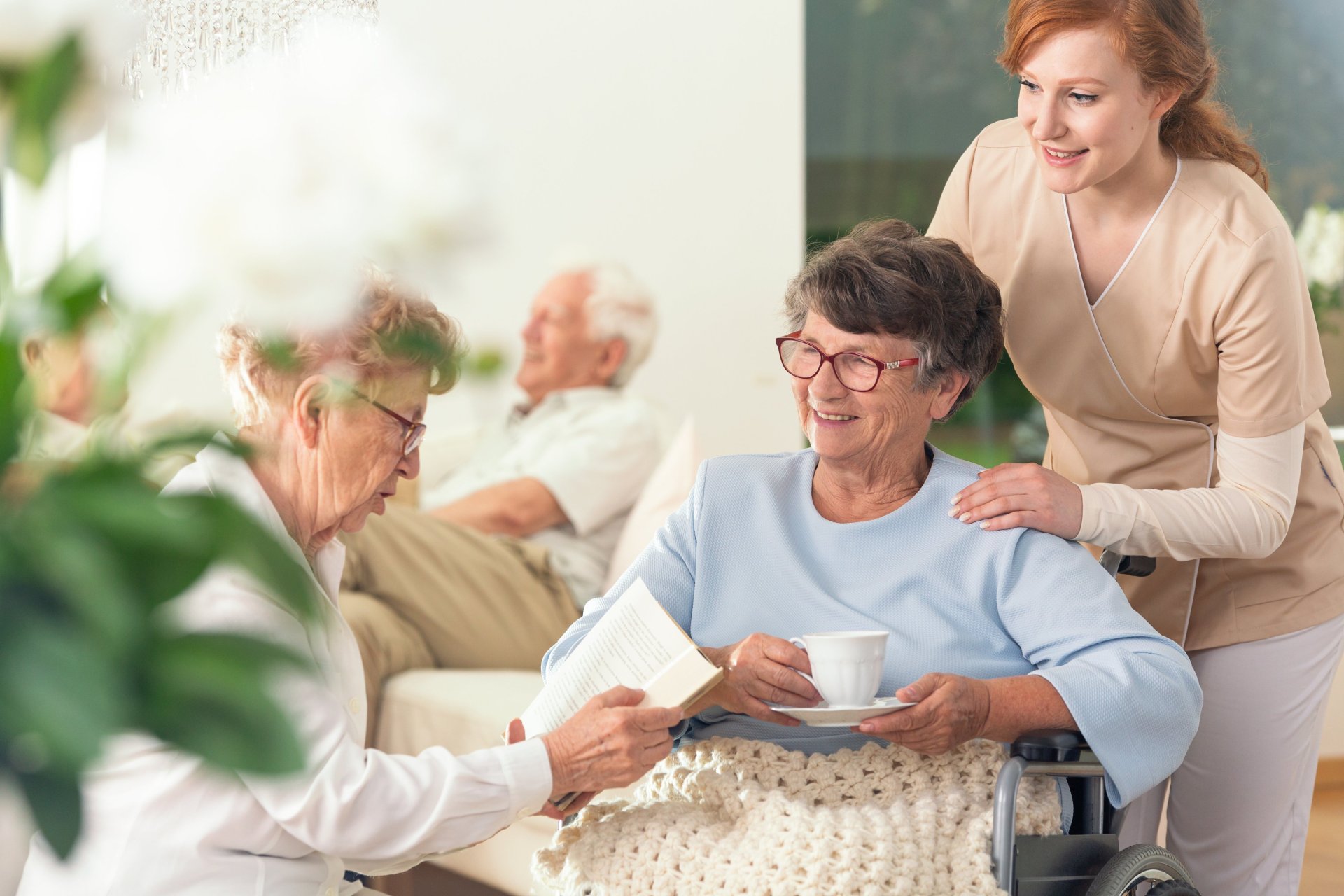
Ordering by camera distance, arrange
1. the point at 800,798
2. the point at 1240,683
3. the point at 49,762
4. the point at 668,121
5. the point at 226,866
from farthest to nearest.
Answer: the point at 668,121
the point at 1240,683
the point at 800,798
the point at 226,866
the point at 49,762

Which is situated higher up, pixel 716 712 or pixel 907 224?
pixel 907 224

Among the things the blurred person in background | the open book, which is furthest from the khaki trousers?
the blurred person in background

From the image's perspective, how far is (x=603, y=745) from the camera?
4.61ft

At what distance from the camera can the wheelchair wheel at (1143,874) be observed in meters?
1.44

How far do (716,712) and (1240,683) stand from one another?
28.7 inches

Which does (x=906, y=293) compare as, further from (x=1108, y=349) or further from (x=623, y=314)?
(x=623, y=314)

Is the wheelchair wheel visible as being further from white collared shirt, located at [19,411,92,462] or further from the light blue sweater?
white collared shirt, located at [19,411,92,462]

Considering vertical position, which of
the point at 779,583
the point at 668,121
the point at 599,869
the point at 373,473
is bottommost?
the point at 599,869

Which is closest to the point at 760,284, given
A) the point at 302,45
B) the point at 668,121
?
the point at 668,121

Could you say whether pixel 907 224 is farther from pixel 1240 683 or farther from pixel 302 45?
pixel 302 45

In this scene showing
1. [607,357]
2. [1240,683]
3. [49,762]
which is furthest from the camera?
[607,357]

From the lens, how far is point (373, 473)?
4.60ft

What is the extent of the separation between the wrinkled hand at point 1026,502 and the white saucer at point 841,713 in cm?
32

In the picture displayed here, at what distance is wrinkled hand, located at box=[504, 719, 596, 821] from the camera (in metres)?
1.48
